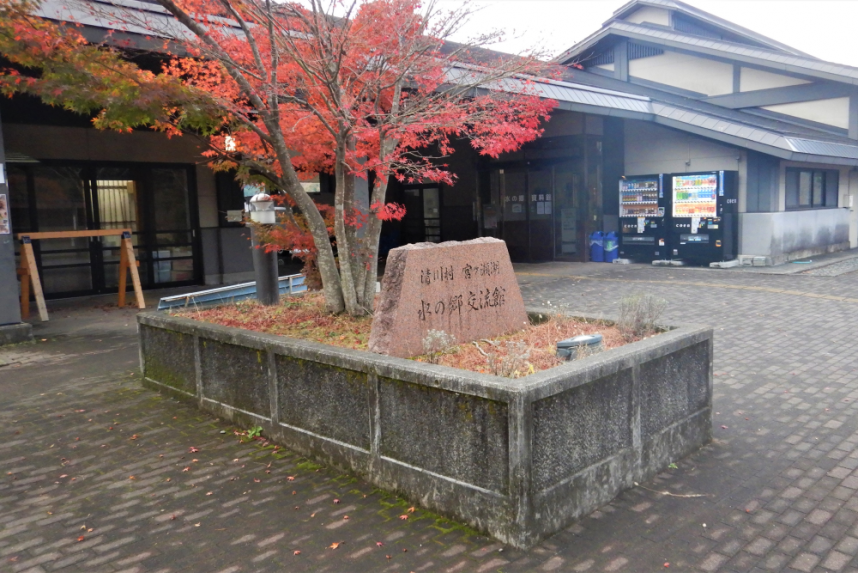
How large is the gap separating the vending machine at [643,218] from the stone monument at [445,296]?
1228 cm

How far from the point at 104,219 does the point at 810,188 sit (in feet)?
57.7

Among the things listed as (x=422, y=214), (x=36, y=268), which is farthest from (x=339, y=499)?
(x=422, y=214)

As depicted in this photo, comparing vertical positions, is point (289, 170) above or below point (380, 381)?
above

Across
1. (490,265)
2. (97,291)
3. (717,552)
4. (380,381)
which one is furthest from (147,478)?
(97,291)

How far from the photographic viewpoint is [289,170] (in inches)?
270

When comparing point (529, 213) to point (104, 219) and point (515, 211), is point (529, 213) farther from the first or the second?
point (104, 219)

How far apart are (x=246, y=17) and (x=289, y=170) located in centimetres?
211

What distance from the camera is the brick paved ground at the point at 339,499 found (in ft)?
13.0

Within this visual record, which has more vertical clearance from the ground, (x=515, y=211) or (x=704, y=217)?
(x=515, y=211)

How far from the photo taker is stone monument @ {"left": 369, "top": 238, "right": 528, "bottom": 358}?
5664 millimetres

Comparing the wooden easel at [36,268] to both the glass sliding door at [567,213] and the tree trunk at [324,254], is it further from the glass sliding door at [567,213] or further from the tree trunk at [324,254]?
the glass sliding door at [567,213]

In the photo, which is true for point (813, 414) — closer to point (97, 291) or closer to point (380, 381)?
point (380, 381)

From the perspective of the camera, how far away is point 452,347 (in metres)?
5.93

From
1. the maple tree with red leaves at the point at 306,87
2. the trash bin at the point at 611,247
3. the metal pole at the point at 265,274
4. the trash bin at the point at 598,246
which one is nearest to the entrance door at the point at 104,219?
the maple tree with red leaves at the point at 306,87
